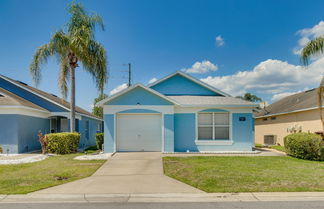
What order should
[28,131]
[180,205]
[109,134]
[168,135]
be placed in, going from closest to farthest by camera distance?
[180,205] → [109,134] → [168,135] → [28,131]

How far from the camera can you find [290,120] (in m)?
18.2

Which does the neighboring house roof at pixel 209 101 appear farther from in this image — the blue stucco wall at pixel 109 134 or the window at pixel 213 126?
the blue stucco wall at pixel 109 134

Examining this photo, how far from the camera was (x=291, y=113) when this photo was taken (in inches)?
707

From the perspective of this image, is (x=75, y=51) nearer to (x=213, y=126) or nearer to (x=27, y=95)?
(x=27, y=95)

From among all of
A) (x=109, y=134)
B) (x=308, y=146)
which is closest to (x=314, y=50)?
(x=308, y=146)

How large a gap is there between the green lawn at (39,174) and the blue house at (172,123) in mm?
3047

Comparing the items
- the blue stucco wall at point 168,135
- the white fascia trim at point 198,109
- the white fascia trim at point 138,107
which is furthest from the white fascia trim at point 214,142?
the white fascia trim at point 138,107

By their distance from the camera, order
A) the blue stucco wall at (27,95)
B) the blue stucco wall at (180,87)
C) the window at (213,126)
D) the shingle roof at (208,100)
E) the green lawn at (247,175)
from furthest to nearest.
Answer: the blue stucco wall at (27,95) → the blue stucco wall at (180,87) → the window at (213,126) → the shingle roof at (208,100) → the green lawn at (247,175)

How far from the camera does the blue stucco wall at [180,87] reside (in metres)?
15.2

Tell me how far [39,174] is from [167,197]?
17.4 feet

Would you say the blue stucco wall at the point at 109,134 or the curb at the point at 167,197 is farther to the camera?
the blue stucco wall at the point at 109,134

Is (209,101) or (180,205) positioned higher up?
(209,101)

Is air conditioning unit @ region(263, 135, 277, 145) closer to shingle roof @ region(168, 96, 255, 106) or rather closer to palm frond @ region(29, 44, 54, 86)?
shingle roof @ region(168, 96, 255, 106)

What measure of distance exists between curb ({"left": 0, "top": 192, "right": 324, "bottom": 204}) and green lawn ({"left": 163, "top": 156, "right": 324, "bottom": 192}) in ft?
1.01
